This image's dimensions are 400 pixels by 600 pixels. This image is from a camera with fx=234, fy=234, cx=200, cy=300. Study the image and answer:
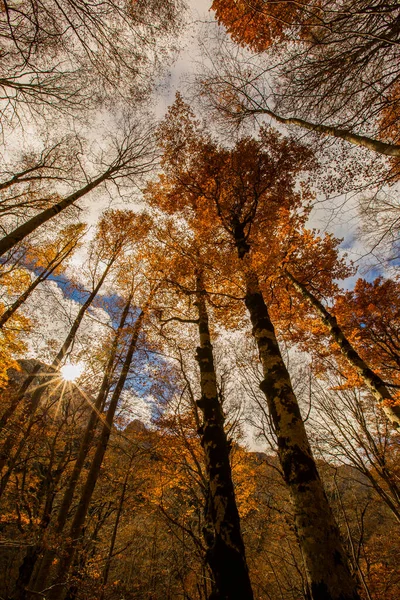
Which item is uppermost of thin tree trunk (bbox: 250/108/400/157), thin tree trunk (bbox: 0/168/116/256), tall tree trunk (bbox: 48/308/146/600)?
thin tree trunk (bbox: 250/108/400/157)

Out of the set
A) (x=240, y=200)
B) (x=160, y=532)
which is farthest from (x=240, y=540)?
(x=160, y=532)

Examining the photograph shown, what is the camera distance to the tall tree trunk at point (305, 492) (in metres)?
2.18

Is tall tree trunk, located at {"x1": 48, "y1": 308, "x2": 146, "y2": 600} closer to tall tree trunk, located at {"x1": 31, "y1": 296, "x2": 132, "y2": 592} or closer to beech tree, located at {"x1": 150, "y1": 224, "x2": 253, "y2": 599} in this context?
tall tree trunk, located at {"x1": 31, "y1": 296, "x2": 132, "y2": 592}

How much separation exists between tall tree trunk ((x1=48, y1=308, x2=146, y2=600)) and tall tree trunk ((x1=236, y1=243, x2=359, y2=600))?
4.33 meters

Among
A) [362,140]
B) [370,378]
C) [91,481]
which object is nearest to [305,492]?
[370,378]

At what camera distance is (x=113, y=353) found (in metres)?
9.60

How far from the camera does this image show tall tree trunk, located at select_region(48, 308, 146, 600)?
6.06 meters

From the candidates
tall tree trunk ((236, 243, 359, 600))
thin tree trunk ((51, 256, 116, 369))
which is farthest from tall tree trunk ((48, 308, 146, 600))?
tall tree trunk ((236, 243, 359, 600))

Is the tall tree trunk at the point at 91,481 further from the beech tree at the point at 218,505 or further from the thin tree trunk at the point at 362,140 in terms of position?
the thin tree trunk at the point at 362,140

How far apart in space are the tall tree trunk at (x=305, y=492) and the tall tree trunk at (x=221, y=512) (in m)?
0.86

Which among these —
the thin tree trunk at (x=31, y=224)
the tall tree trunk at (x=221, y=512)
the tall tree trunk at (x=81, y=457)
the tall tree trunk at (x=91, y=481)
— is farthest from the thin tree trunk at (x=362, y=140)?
the tall tree trunk at (x=81, y=457)

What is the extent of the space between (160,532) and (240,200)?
65.6 ft

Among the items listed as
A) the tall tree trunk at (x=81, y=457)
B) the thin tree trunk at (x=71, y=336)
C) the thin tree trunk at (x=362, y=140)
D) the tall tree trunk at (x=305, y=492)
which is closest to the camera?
the tall tree trunk at (x=305, y=492)

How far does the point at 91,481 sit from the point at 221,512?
5705 mm
